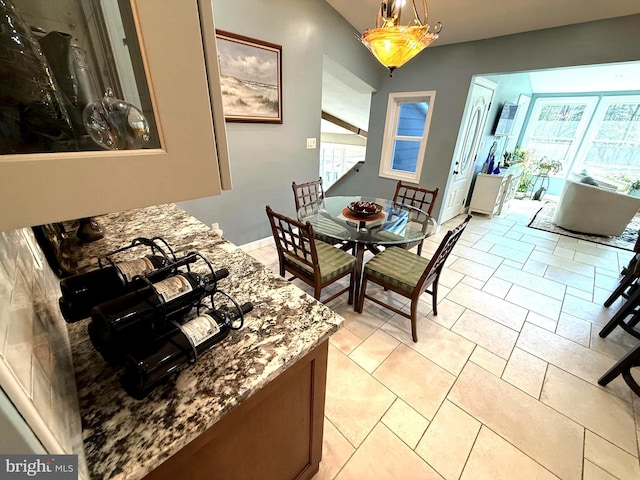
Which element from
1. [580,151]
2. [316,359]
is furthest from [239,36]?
[580,151]

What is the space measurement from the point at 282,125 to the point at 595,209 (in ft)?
15.4

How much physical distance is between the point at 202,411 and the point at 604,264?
4.54 m

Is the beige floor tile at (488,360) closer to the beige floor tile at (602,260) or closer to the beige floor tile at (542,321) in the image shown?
the beige floor tile at (542,321)

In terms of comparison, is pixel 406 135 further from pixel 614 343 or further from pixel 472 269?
pixel 614 343

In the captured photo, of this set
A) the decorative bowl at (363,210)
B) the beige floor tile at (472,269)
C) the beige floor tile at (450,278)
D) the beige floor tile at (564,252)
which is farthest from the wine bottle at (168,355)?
the beige floor tile at (564,252)

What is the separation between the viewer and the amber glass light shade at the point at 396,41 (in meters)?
1.57

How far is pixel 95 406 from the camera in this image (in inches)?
22.9

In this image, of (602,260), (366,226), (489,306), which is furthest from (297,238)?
(602,260)

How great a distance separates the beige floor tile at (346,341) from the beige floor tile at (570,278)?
245 cm

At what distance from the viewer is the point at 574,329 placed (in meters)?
2.08

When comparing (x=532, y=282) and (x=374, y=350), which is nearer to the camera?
(x=374, y=350)

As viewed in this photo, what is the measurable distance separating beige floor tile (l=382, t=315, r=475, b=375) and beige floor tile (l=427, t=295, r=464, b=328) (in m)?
0.06

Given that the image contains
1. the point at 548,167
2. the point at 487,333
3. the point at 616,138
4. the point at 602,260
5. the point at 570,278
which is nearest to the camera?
the point at 487,333

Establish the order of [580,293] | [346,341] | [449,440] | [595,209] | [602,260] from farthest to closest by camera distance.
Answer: [595,209], [602,260], [580,293], [346,341], [449,440]
